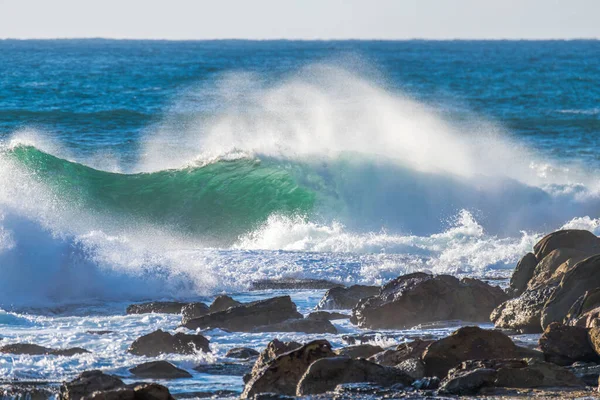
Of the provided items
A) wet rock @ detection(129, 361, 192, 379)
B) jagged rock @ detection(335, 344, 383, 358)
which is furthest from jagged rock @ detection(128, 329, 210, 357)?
jagged rock @ detection(335, 344, 383, 358)

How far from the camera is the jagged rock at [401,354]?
9766 mm

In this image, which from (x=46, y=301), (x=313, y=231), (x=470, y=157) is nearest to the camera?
(x=46, y=301)

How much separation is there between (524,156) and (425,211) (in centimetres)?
Answer: 1022

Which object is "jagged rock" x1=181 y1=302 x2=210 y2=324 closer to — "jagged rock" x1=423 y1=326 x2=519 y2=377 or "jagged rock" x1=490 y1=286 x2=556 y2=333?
"jagged rock" x1=490 y1=286 x2=556 y2=333

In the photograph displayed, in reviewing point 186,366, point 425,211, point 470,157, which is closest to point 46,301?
point 186,366

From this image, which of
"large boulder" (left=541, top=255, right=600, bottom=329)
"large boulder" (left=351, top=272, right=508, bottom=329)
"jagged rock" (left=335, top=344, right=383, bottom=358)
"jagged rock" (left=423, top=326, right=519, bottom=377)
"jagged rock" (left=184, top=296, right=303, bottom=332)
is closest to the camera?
"jagged rock" (left=423, top=326, right=519, bottom=377)

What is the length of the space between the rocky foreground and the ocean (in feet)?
1.29

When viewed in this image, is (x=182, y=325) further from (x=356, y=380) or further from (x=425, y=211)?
(x=425, y=211)

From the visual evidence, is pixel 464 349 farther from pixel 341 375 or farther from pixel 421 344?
pixel 341 375

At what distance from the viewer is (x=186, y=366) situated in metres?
10.3

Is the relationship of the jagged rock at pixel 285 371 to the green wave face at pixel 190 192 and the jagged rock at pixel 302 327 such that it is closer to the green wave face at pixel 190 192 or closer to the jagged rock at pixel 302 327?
the jagged rock at pixel 302 327

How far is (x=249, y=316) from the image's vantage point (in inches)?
486

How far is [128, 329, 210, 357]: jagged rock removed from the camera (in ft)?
35.7

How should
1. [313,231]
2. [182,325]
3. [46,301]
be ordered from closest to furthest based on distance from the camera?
[182,325] < [46,301] < [313,231]
